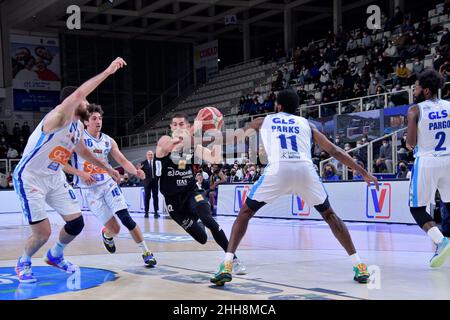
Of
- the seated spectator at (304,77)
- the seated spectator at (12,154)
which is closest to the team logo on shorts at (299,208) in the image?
the seated spectator at (304,77)

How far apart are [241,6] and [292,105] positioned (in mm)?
25908

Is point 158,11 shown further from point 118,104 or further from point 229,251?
point 229,251

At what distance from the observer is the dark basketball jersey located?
6988mm

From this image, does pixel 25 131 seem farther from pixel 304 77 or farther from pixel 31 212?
pixel 31 212

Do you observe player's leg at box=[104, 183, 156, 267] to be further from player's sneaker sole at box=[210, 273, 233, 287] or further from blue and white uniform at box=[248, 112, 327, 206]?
blue and white uniform at box=[248, 112, 327, 206]

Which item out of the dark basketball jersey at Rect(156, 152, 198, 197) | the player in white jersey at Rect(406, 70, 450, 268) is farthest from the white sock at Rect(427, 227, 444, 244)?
the dark basketball jersey at Rect(156, 152, 198, 197)

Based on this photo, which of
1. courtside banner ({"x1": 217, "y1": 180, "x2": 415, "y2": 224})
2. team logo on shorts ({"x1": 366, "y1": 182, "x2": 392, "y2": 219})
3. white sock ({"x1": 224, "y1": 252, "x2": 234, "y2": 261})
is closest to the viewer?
white sock ({"x1": 224, "y1": 252, "x2": 234, "y2": 261})

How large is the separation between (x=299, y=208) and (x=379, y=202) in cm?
227

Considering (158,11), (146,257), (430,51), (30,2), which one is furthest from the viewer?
(158,11)

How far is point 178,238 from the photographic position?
10617mm

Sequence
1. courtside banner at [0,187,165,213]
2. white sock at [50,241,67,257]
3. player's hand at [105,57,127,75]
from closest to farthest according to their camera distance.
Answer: player's hand at [105,57,127,75], white sock at [50,241,67,257], courtside banner at [0,187,165,213]

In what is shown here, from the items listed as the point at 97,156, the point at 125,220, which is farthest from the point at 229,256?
the point at 97,156

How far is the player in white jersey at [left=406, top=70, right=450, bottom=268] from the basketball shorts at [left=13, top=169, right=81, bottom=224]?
3753 millimetres
